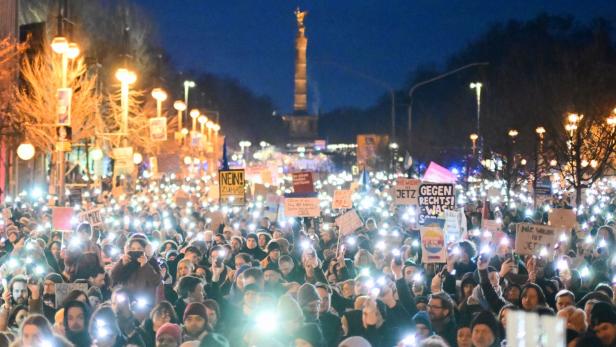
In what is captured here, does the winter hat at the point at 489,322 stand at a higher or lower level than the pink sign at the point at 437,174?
lower

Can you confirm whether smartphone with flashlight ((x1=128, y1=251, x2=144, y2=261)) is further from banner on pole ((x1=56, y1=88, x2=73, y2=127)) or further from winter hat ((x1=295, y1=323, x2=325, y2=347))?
banner on pole ((x1=56, y1=88, x2=73, y2=127))

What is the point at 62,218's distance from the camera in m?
15.2

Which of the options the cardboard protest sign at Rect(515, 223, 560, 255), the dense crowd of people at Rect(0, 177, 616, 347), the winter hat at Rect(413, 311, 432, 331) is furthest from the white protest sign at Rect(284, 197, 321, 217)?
Answer: the winter hat at Rect(413, 311, 432, 331)

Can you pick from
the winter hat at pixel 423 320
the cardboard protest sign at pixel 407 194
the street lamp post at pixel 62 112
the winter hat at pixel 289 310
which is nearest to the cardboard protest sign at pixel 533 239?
the winter hat at pixel 423 320

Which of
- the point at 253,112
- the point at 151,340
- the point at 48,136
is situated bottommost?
the point at 151,340

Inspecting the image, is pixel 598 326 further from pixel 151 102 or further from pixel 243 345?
pixel 151 102

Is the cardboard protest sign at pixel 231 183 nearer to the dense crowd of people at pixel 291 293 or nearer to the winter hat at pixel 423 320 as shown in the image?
the dense crowd of people at pixel 291 293

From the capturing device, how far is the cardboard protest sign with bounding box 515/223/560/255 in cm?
1220

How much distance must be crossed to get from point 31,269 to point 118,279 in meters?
1.79

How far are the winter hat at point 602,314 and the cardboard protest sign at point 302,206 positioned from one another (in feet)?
35.6

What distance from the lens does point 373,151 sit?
89.5 m

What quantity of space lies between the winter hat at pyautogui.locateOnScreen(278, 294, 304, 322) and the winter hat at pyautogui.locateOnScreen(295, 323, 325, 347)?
107 millimetres

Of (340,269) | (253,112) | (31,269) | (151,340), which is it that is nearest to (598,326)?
(151,340)

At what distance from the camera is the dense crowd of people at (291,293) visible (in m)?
7.40
